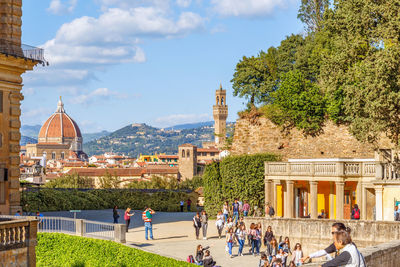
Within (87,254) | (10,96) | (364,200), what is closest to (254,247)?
(87,254)

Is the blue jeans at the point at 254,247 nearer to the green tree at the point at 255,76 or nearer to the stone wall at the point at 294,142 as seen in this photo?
the stone wall at the point at 294,142

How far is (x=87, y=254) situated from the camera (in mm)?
23594

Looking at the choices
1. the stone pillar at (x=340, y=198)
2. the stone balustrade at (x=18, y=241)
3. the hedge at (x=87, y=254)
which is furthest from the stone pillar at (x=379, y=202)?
the stone balustrade at (x=18, y=241)

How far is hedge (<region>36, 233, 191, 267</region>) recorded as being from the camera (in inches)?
864

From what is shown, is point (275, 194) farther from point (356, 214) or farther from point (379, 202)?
point (356, 214)

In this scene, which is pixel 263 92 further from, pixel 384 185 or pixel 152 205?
pixel 384 185

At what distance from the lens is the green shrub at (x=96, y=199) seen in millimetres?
37128

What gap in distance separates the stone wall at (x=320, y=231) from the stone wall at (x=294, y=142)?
12.4 m

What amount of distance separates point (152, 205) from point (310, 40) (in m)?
16.2

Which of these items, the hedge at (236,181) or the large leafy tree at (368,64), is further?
the hedge at (236,181)

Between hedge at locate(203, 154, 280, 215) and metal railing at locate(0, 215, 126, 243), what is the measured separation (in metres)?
14.3

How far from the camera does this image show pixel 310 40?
46.0 meters

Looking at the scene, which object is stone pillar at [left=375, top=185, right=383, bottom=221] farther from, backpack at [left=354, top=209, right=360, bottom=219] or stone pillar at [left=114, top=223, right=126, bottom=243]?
stone pillar at [left=114, top=223, right=126, bottom=243]

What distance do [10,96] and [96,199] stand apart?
1667 centimetres
